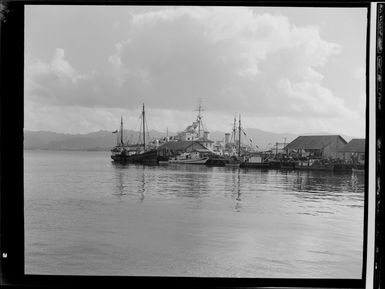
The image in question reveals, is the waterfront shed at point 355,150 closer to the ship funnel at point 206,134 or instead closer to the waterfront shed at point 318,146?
the waterfront shed at point 318,146

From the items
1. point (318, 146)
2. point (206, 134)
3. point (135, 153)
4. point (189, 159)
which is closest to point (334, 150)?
point (318, 146)

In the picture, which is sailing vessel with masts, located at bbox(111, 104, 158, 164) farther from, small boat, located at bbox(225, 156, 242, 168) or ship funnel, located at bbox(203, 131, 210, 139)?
small boat, located at bbox(225, 156, 242, 168)

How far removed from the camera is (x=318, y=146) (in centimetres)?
267

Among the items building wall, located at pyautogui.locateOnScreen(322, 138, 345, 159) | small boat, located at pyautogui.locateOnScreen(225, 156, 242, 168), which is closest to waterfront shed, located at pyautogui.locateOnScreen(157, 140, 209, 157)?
small boat, located at pyautogui.locateOnScreen(225, 156, 242, 168)

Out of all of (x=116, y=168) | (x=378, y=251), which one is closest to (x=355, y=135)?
(x=378, y=251)

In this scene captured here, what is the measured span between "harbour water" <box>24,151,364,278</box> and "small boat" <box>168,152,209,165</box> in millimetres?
174

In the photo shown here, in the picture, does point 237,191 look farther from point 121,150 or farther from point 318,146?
point 121,150

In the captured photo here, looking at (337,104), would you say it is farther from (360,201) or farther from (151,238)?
(151,238)

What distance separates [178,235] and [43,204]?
739 mm

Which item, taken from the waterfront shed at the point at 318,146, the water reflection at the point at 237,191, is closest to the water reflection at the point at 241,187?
the water reflection at the point at 237,191

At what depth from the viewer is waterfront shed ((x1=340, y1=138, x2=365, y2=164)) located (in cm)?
258

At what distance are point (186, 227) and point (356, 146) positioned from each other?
1008 mm

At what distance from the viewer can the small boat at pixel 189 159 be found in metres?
→ 2.78

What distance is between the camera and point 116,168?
2703mm
